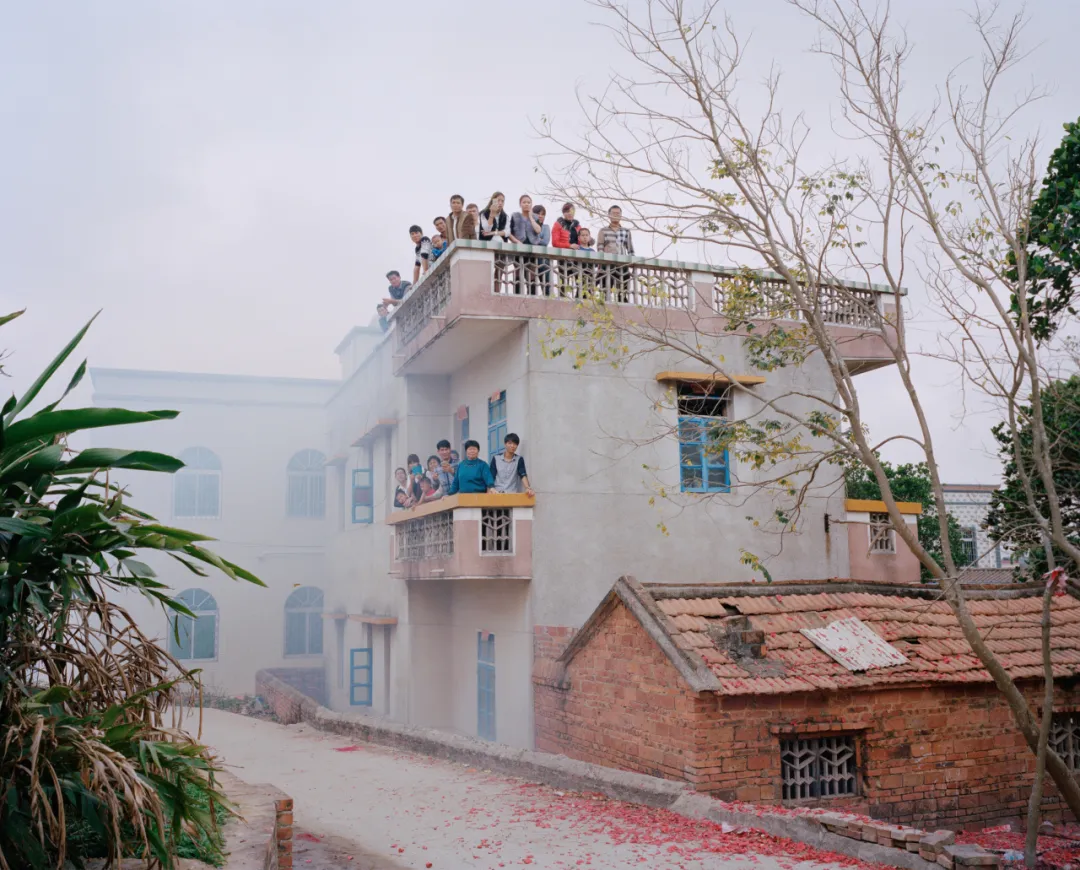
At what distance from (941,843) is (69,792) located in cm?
548

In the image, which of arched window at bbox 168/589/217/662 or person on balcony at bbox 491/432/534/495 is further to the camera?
arched window at bbox 168/589/217/662

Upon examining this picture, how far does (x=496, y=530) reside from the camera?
1352 cm

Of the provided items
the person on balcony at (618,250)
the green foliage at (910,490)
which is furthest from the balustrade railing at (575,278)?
the green foliage at (910,490)

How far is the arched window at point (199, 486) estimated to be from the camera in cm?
2892

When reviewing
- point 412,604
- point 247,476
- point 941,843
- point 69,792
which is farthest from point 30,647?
point 247,476

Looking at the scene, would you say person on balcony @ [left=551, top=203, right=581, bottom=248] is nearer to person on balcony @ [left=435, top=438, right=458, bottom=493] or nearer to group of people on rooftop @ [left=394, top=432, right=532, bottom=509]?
group of people on rooftop @ [left=394, top=432, right=532, bottom=509]

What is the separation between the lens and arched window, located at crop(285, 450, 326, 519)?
29828mm

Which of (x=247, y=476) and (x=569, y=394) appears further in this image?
(x=247, y=476)

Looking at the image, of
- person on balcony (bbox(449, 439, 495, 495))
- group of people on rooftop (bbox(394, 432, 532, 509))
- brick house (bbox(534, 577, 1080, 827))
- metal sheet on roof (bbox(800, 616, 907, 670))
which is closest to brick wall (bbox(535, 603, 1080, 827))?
brick house (bbox(534, 577, 1080, 827))

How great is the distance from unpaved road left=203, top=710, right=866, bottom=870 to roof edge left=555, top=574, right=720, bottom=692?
49.3 inches

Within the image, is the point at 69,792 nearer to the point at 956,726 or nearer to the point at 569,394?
the point at 956,726

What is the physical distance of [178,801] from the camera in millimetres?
5254

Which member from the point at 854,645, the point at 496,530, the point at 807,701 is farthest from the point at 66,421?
the point at 496,530

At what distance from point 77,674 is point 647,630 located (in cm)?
579
